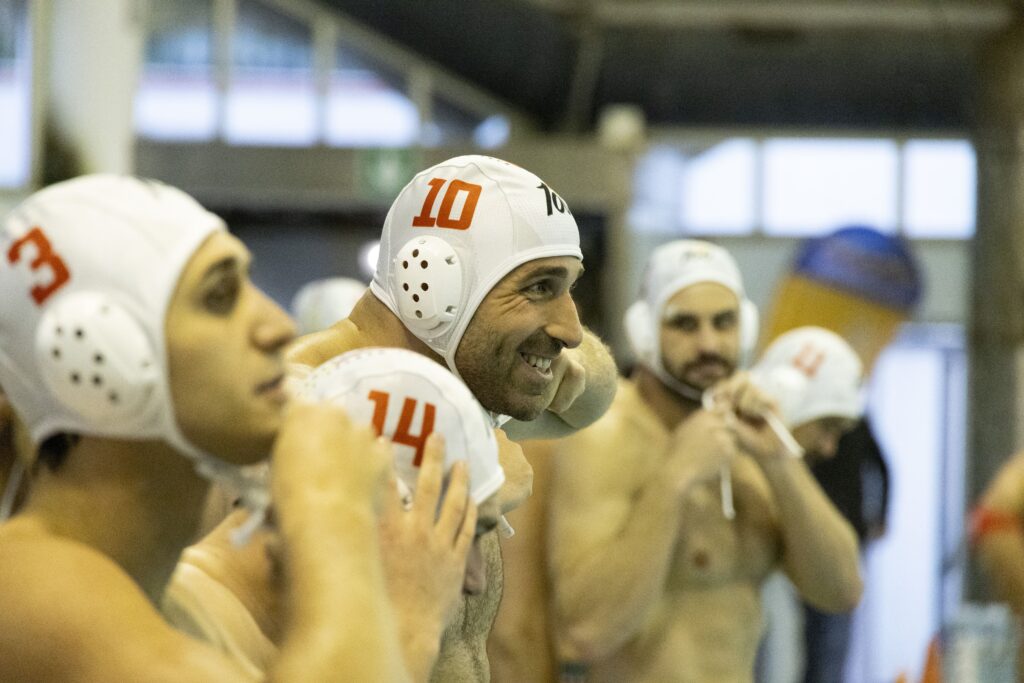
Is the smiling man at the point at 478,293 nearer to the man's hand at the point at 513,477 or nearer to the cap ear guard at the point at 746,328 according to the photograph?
the man's hand at the point at 513,477

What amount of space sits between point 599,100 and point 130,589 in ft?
41.7

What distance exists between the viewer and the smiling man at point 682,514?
14.2 feet

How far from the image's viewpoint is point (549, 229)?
9.20ft

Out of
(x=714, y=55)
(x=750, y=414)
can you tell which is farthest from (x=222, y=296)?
(x=714, y=55)

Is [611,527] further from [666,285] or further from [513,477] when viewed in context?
[513,477]

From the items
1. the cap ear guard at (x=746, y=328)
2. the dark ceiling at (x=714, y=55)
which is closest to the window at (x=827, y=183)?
the dark ceiling at (x=714, y=55)

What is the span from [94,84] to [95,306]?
652 cm

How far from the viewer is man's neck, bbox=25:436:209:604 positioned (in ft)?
5.67

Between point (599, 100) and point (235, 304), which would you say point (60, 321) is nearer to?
point (235, 304)

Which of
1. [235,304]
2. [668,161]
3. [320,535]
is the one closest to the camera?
[320,535]

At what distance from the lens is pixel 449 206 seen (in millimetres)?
2783

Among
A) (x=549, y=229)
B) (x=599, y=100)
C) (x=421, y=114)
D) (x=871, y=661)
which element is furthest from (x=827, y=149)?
(x=549, y=229)

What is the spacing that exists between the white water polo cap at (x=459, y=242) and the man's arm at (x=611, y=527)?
1610mm

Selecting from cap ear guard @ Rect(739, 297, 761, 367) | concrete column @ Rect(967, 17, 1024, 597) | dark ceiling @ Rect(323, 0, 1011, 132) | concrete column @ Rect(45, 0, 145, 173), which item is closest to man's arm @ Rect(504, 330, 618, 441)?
cap ear guard @ Rect(739, 297, 761, 367)
